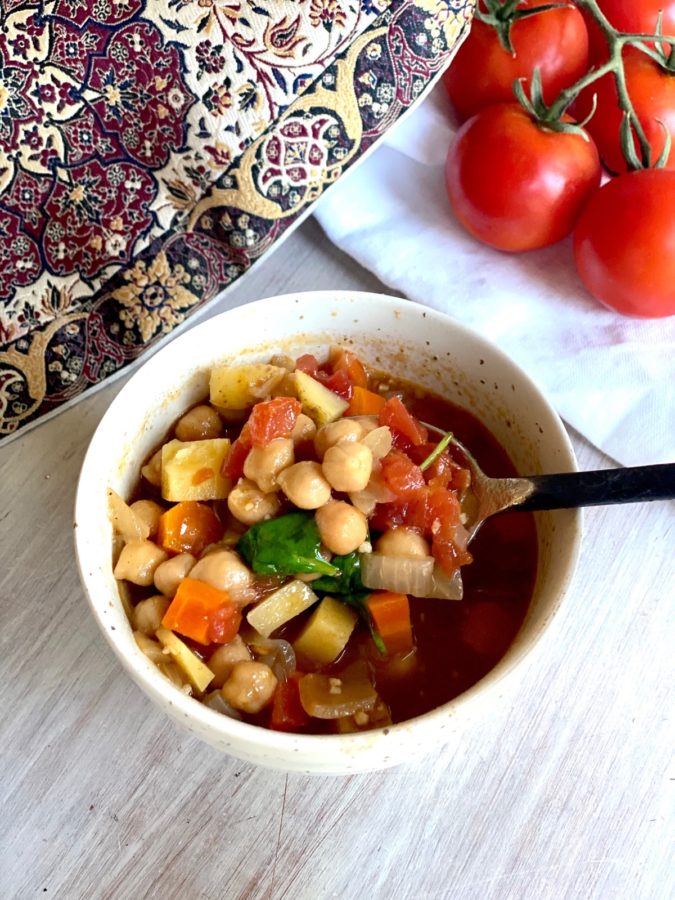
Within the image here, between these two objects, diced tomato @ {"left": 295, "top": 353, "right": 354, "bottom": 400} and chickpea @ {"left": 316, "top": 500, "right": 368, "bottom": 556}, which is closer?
chickpea @ {"left": 316, "top": 500, "right": 368, "bottom": 556}

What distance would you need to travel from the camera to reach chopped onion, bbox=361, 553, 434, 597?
115 centimetres

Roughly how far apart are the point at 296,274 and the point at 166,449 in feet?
2.10

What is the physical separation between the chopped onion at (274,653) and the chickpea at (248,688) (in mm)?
35

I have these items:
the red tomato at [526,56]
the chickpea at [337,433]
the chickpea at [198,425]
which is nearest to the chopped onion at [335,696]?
the chickpea at [337,433]

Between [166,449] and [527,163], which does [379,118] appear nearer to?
[527,163]

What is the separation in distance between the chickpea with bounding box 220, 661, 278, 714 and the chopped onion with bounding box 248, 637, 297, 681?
4cm

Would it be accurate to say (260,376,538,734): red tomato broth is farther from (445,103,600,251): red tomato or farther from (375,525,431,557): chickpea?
(445,103,600,251): red tomato

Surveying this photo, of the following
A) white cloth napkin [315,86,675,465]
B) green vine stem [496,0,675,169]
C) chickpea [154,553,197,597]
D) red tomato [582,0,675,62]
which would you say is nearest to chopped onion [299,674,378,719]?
chickpea [154,553,197,597]

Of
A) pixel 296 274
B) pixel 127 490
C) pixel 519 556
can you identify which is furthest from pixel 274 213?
pixel 519 556

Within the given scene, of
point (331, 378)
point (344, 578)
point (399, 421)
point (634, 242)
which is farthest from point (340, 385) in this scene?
point (634, 242)

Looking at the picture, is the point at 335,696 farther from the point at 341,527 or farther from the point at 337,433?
the point at 337,433

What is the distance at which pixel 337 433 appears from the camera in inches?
46.8

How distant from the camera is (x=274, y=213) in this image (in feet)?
5.11

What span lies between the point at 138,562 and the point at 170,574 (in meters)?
0.05
